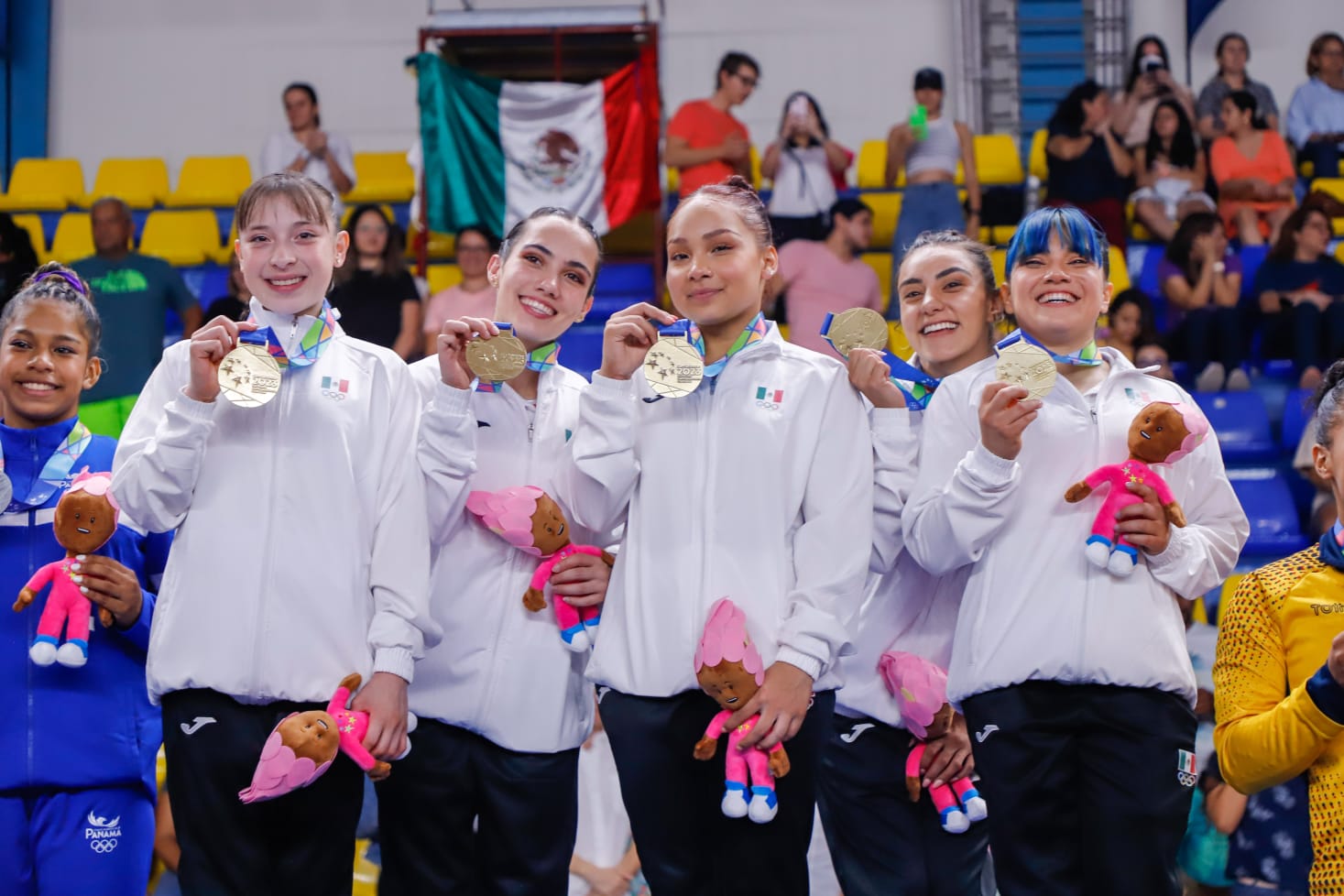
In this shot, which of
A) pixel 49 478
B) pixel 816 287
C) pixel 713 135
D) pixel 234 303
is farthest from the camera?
pixel 713 135

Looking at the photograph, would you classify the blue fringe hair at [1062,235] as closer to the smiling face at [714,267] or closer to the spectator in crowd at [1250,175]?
the smiling face at [714,267]

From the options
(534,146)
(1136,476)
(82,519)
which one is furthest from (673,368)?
(534,146)

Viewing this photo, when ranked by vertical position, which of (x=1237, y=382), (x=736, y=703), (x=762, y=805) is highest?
(x=1237, y=382)

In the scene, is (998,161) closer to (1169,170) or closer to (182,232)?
(1169,170)

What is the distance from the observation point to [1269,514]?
596 cm

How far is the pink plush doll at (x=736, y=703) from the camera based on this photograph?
216 cm

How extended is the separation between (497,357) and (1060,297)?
3.55 ft

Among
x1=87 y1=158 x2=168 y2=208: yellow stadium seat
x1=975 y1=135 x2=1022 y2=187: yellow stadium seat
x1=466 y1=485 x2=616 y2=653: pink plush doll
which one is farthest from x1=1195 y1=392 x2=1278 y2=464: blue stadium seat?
x1=87 y1=158 x2=168 y2=208: yellow stadium seat

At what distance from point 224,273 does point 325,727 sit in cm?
637

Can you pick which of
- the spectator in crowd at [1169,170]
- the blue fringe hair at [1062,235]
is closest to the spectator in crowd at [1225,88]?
the spectator in crowd at [1169,170]

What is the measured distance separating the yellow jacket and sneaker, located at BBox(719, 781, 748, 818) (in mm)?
814

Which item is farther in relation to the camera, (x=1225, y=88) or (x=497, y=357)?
(x=1225, y=88)

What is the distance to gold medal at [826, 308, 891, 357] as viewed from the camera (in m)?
2.58

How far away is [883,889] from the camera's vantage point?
2.75 m
